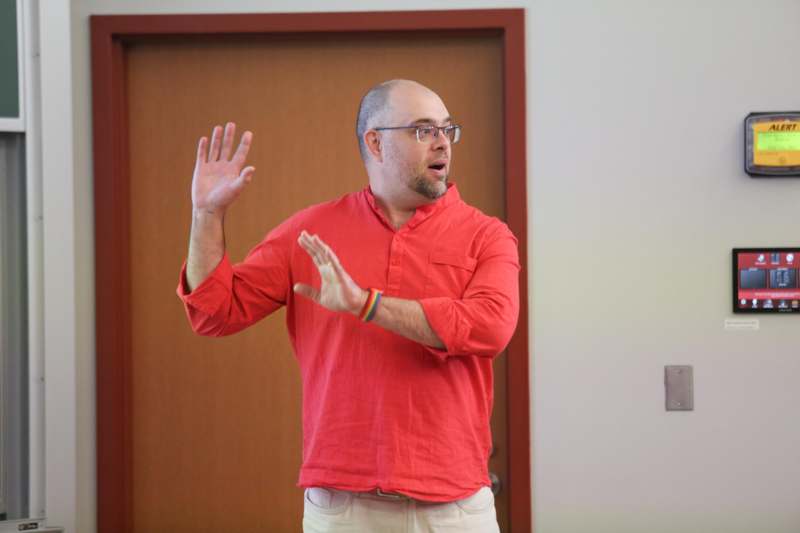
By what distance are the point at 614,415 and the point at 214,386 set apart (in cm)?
127

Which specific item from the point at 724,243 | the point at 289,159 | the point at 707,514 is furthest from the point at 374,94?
the point at 707,514

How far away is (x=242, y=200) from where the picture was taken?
2.71m

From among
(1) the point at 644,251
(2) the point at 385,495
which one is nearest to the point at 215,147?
(2) the point at 385,495

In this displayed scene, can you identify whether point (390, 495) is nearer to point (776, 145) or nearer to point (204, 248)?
point (204, 248)

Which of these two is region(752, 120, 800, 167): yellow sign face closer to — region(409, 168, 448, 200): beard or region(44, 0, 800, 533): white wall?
region(44, 0, 800, 533): white wall

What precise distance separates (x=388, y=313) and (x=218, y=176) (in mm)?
429

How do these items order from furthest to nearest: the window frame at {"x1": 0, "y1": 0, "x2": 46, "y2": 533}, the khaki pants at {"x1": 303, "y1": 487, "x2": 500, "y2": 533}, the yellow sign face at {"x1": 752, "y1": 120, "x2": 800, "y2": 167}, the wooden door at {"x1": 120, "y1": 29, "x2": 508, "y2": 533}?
the wooden door at {"x1": 120, "y1": 29, "x2": 508, "y2": 533} < the yellow sign face at {"x1": 752, "y1": 120, "x2": 800, "y2": 167} < the window frame at {"x1": 0, "y1": 0, "x2": 46, "y2": 533} < the khaki pants at {"x1": 303, "y1": 487, "x2": 500, "y2": 533}

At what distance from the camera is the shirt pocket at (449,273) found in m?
1.52

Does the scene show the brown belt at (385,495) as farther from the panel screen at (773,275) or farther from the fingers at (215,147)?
the panel screen at (773,275)

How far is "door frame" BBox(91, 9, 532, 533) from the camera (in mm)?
2590

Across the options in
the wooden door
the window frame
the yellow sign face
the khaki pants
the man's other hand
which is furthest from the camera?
the wooden door

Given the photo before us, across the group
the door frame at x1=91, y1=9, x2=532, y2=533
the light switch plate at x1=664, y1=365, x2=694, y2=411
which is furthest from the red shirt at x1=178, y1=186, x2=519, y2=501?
the light switch plate at x1=664, y1=365, x2=694, y2=411

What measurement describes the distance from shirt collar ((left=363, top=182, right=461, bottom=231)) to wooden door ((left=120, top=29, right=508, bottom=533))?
42.1 inches

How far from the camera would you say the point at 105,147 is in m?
2.60
